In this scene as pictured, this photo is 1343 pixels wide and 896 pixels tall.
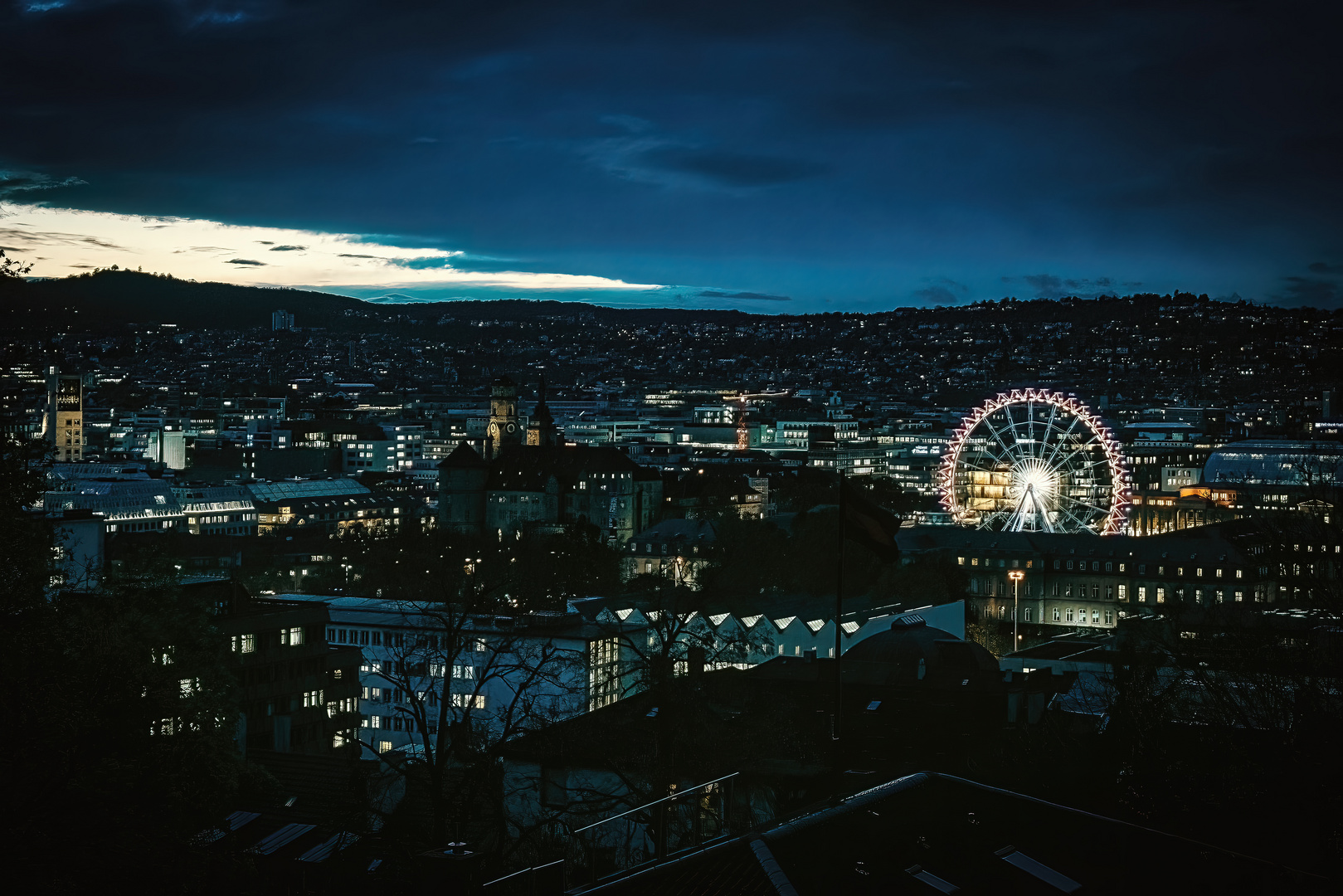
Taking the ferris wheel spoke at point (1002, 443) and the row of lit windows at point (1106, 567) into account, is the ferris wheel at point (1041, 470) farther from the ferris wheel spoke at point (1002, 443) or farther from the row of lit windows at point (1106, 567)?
the row of lit windows at point (1106, 567)

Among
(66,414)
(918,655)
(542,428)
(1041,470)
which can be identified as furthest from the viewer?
(66,414)

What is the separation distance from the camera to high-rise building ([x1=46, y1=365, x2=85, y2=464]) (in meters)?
127

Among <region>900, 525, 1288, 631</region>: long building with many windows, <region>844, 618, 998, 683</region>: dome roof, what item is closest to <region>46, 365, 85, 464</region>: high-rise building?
<region>900, 525, 1288, 631</region>: long building with many windows

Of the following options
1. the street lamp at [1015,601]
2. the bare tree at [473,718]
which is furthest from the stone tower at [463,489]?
the bare tree at [473,718]

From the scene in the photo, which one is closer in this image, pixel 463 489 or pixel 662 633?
pixel 662 633

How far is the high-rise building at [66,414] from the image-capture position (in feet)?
417

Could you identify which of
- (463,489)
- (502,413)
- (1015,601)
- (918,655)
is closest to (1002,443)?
(1015,601)

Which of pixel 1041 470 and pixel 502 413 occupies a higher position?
pixel 502 413

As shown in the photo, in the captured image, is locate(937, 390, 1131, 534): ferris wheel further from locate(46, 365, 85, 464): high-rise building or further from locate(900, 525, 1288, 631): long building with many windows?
locate(46, 365, 85, 464): high-rise building

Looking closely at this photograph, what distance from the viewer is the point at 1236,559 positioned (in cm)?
5891

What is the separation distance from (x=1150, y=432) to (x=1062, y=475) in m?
75.0

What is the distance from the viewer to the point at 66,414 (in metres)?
131

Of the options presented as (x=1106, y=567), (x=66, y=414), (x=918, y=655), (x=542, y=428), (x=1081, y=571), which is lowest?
(x=1081, y=571)

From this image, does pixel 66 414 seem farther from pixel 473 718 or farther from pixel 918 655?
pixel 918 655
